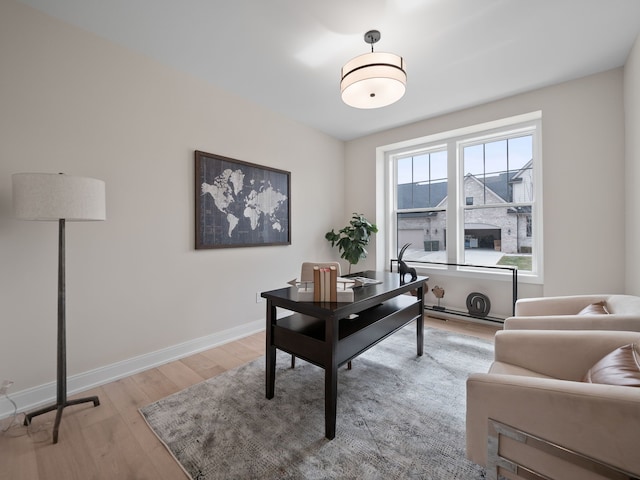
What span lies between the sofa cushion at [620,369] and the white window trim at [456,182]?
2331 mm

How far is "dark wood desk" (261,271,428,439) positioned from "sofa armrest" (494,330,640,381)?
30.3 inches

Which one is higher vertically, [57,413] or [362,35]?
[362,35]

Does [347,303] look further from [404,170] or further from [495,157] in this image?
[404,170]

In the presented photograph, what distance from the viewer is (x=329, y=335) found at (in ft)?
5.12

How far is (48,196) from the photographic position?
155 cm

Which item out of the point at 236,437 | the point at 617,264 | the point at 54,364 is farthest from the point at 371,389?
the point at 617,264

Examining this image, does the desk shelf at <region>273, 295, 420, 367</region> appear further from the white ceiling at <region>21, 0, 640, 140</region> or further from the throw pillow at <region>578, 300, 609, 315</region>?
the white ceiling at <region>21, 0, 640, 140</region>

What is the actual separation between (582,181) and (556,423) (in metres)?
2.89

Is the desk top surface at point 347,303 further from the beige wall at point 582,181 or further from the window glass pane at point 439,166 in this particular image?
the window glass pane at point 439,166

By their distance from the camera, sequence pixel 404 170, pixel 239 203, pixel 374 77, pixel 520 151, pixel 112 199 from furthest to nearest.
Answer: pixel 404 170
pixel 520 151
pixel 239 203
pixel 112 199
pixel 374 77

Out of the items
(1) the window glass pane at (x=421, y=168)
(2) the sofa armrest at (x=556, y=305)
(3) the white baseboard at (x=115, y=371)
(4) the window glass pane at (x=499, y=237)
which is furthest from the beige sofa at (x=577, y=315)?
(3) the white baseboard at (x=115, y=371)

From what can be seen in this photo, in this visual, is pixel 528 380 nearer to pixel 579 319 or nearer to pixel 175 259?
pixel 579 319

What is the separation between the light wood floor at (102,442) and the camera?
1365 millimetres

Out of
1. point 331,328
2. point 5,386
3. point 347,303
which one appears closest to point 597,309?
point 347,303
